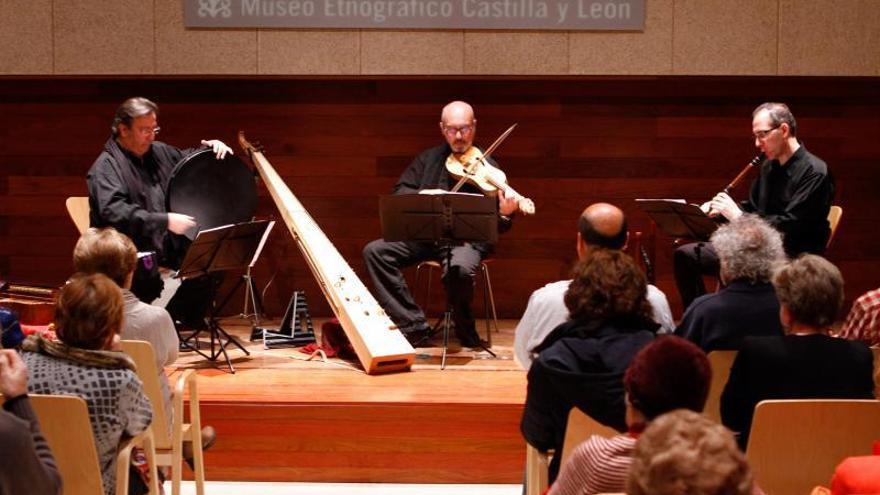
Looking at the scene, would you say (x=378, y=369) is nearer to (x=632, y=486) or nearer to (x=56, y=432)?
(x=56, y=432)

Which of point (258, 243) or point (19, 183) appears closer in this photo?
point (258, 243)

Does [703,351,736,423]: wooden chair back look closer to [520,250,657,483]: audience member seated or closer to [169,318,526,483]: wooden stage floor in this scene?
[520,250,657,483]: audience member seated

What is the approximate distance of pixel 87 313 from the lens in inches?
112

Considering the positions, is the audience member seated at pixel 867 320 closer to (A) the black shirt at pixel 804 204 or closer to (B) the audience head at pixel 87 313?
(A) the black shirt at pixel 804 204

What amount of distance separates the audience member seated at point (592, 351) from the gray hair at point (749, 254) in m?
0.58

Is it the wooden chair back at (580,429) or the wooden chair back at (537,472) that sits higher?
the wooden chair back at (580,429)

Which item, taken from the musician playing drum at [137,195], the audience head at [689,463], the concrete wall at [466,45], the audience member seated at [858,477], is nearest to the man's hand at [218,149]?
the musician playing drum at [137,195]

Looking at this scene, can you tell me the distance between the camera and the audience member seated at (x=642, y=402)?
2.13 metres

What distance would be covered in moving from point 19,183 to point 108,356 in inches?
177

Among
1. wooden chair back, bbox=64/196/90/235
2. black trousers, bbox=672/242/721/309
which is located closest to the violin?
black trousers, bbox=672/242/721/309

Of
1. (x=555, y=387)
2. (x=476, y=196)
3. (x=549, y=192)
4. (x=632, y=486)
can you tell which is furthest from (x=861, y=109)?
(x=632, y=486)

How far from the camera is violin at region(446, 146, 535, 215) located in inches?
216

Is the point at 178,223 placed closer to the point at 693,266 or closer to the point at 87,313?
the point at 87,313

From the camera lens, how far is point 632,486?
1510 mm
